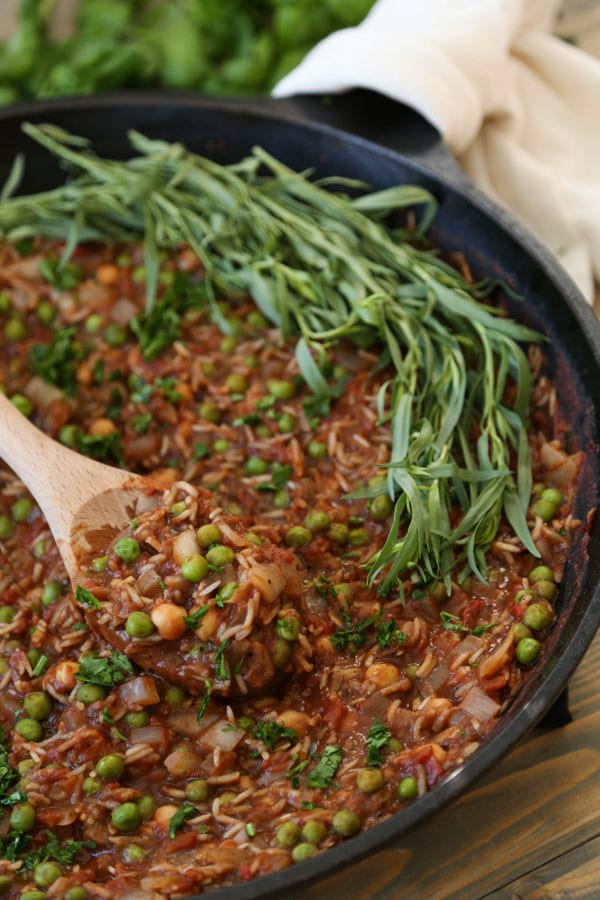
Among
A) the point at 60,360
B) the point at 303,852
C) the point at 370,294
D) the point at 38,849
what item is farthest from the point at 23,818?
the point at 370,294

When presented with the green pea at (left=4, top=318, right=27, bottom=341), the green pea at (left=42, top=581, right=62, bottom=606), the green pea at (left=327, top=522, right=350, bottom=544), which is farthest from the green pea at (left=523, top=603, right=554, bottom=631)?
the green pea at (left=4, top=318, right=27, bottom=341)

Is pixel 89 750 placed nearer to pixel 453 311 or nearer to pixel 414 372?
pixel 414 372

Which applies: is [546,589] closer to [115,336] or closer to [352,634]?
[352,634]

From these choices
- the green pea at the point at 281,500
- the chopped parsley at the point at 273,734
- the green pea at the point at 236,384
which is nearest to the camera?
the chopped parsley at the point at 273,734

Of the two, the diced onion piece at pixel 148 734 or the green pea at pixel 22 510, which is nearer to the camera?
the diced onion piece at pixel 148 734

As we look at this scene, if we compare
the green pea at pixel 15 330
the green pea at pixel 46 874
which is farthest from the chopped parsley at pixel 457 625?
the green pea at pixel 15 330

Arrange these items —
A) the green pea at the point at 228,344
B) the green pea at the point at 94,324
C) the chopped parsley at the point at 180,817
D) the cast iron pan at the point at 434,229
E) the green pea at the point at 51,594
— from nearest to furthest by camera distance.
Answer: the cast iron pan at the point at 434,229 < the chopped parsley at the point at 180,817 < the green pea at the point at 51,594 < the green pea at the point at 228,344 < the green pea at the point at 94,324

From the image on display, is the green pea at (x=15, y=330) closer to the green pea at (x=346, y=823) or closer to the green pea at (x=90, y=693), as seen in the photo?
the green pea at (x=90, y=693)

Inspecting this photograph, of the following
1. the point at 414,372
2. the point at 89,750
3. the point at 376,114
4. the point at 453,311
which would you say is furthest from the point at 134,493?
the point at 376,114
